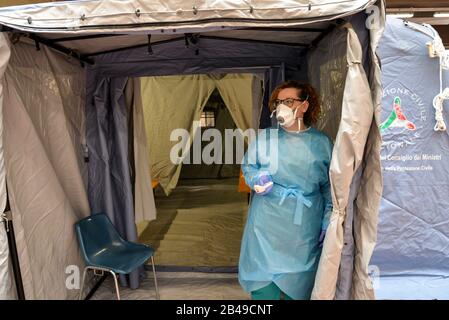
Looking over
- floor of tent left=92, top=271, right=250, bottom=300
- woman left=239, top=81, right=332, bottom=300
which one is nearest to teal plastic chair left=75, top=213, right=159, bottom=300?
floor of tent left=92, top=271, right=250, bottom=300

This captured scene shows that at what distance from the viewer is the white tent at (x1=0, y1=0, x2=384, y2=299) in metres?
1.14

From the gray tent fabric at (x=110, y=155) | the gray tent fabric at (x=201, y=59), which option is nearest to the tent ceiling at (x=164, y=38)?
the gray tent fabric at (x=201, y=59)

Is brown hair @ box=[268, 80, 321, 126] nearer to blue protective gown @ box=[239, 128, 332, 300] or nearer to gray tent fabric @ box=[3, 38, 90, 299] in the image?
blue protective gown @ box=[239, 128, 332, 300]

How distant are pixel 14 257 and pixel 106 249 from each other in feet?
2.03

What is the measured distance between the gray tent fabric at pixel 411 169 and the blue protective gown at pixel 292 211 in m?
1.06

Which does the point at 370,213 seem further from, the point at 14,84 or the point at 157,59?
the point at 14,84

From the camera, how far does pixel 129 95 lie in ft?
7.02

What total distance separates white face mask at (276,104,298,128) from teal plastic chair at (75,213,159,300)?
1.09 metres

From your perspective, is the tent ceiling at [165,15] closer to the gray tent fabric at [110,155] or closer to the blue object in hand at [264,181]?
the blue object in hand at [264,181]

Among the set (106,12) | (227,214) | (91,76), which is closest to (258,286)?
(106,12)

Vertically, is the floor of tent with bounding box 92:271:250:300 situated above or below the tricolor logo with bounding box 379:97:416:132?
below

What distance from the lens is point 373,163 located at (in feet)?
3.94

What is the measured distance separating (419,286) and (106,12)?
2421 mm

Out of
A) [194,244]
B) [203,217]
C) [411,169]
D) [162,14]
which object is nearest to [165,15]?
[162,14]
